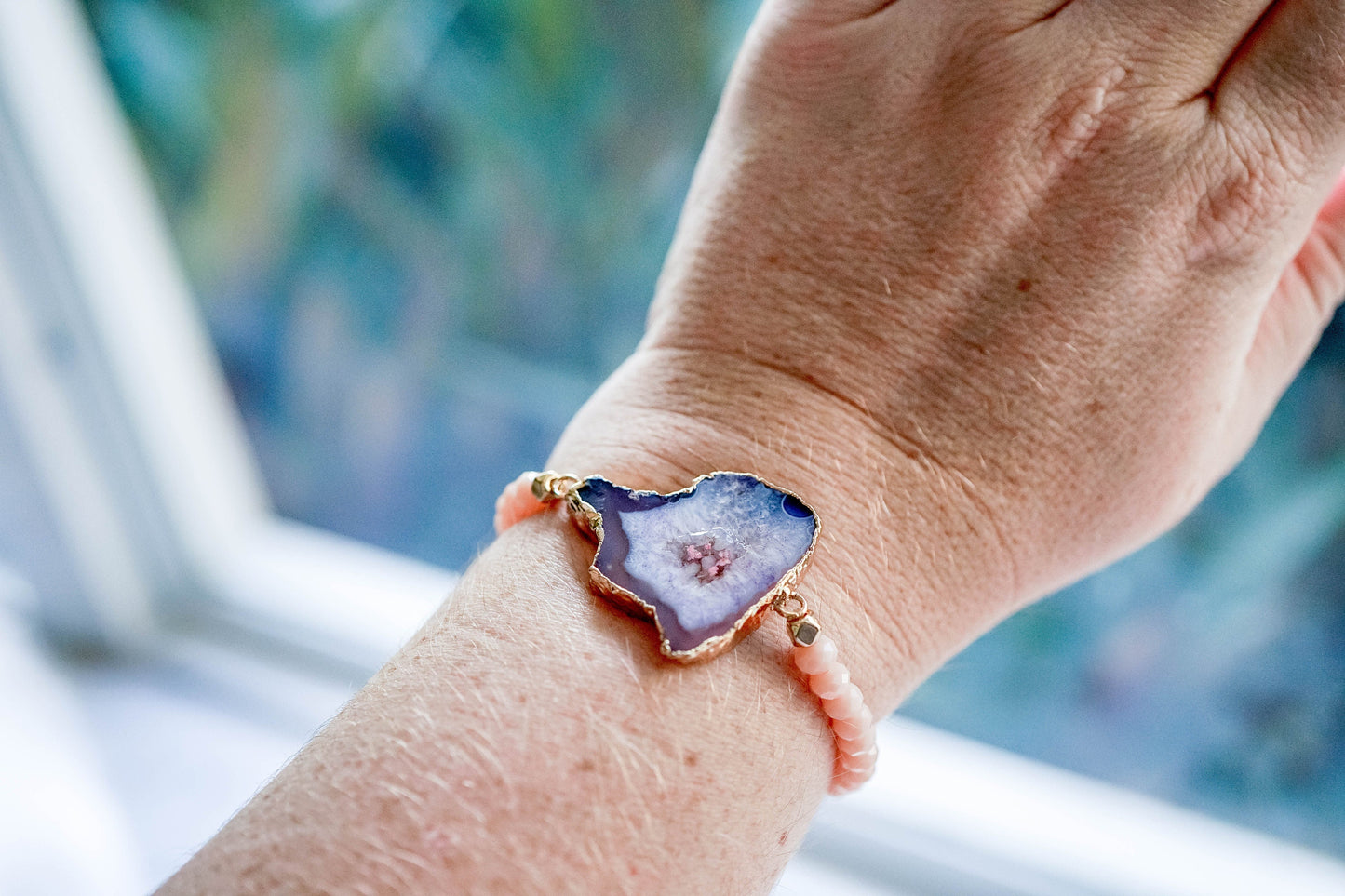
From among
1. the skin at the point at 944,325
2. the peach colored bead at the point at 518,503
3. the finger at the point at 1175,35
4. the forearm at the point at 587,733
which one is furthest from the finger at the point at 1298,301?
the peach colored bead at the point at 518,503

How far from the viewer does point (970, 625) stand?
575 mm

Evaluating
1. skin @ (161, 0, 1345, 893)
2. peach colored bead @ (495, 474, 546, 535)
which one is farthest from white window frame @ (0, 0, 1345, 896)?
peach colored bead @ (495, 474, 546, 535)

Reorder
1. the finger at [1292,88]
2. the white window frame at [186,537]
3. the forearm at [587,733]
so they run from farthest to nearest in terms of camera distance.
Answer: the white window frame at [186,537] < the finger at [1292,88] < the forearm at [587,733]

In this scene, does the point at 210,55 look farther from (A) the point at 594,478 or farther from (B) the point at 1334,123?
(B) the point at 1334,123

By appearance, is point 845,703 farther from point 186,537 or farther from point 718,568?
point 186,537

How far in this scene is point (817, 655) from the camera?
474 mm

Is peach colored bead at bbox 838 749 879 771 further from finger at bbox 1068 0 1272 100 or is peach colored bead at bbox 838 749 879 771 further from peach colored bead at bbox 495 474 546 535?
finger at bbox 1068 0 1272 100

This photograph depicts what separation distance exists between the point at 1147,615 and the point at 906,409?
1.73 feet

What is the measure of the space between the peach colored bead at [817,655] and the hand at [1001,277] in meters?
0.05

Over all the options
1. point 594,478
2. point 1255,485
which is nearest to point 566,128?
point 594,478

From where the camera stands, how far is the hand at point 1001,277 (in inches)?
20.9

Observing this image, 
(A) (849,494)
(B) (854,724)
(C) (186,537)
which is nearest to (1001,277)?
(A) (849,494)

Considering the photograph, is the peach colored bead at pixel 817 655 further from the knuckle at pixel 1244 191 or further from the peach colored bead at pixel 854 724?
the knuckle at pixel 1244 191

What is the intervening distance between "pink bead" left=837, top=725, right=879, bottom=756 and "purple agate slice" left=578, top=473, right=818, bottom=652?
0.09 meters
